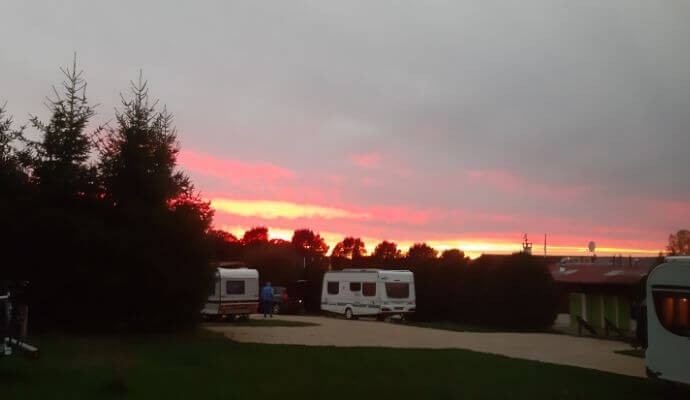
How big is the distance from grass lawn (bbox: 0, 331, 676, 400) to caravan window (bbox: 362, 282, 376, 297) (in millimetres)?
16724

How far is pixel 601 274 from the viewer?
90.4 feet

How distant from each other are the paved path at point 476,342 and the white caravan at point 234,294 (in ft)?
14.5

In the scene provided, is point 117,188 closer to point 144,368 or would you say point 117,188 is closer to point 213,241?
point 213,241

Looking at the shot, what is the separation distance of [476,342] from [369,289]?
12.9 m

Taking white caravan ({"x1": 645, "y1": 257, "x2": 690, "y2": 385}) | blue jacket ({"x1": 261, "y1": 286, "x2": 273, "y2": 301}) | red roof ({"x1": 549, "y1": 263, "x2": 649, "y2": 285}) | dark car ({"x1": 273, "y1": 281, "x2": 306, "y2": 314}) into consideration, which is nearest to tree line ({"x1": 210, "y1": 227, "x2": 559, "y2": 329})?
dark car ({"x1": 273, "y1": 281, "x2": 306, "y2": 314})

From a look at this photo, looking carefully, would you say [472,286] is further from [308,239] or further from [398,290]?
[308,239]

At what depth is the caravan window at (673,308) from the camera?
11344 millimetres

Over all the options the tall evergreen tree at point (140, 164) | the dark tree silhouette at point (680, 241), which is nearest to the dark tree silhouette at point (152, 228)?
the tall evergreen tree at point (140, 164)

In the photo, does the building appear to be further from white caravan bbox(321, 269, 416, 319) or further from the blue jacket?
the blue jacket

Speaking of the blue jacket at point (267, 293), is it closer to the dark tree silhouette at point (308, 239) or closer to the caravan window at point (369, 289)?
the caravan window at point (369, 289)

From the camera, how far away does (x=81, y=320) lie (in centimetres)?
1869

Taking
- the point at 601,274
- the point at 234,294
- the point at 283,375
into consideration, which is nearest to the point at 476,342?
the point at 601,274

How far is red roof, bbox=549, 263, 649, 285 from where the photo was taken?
25781 mm

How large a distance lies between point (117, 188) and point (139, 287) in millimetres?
2929
